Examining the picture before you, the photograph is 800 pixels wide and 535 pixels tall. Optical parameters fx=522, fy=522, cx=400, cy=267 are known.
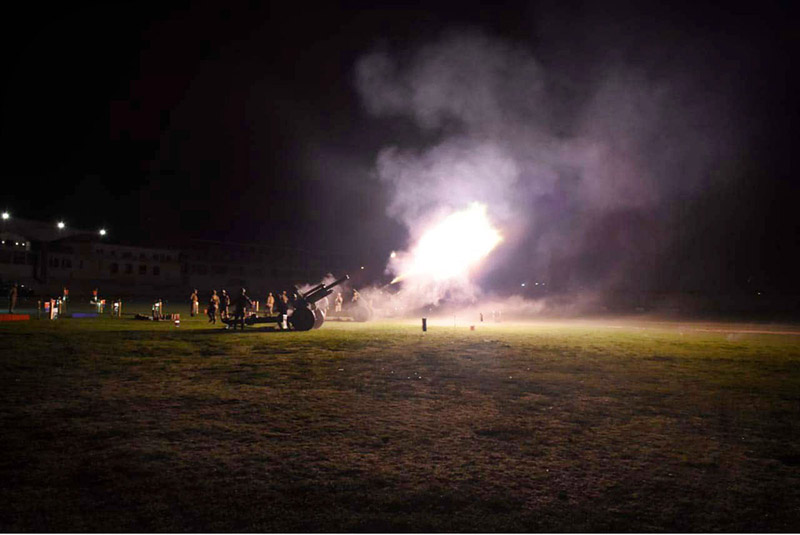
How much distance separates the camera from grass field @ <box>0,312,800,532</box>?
4.51 meters

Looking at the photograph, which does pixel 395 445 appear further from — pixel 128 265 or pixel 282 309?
pixel 128 265

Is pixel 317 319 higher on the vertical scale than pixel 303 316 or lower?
lower

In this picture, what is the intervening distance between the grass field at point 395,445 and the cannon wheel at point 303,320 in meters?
9.84

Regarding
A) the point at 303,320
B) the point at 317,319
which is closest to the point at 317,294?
the point at 317,319

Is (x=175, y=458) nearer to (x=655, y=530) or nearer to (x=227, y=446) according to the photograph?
(x=227, y=446)

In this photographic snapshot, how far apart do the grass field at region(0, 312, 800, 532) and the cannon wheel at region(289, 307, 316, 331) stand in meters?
9.84

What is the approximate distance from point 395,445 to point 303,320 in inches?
695

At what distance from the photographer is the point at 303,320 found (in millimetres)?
23578

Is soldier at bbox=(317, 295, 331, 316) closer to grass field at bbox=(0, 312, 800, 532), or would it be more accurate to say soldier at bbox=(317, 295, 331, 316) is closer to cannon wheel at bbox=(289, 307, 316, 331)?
cannon wheel at bbox=(289, 307, 316, 331)

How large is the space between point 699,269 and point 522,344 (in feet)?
193

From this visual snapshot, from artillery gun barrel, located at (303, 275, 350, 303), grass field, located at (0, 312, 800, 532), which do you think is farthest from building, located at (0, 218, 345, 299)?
grass field, located at (0, 312, 800, 532)

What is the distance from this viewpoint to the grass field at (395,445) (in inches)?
177

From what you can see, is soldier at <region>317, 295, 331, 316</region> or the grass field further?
soldier at <region>317, 295, 331, 316</region>

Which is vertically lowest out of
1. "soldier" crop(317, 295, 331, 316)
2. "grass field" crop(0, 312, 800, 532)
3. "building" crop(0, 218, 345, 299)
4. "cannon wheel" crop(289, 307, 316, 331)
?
"grass field" crop(0, 312, 800, 532)
